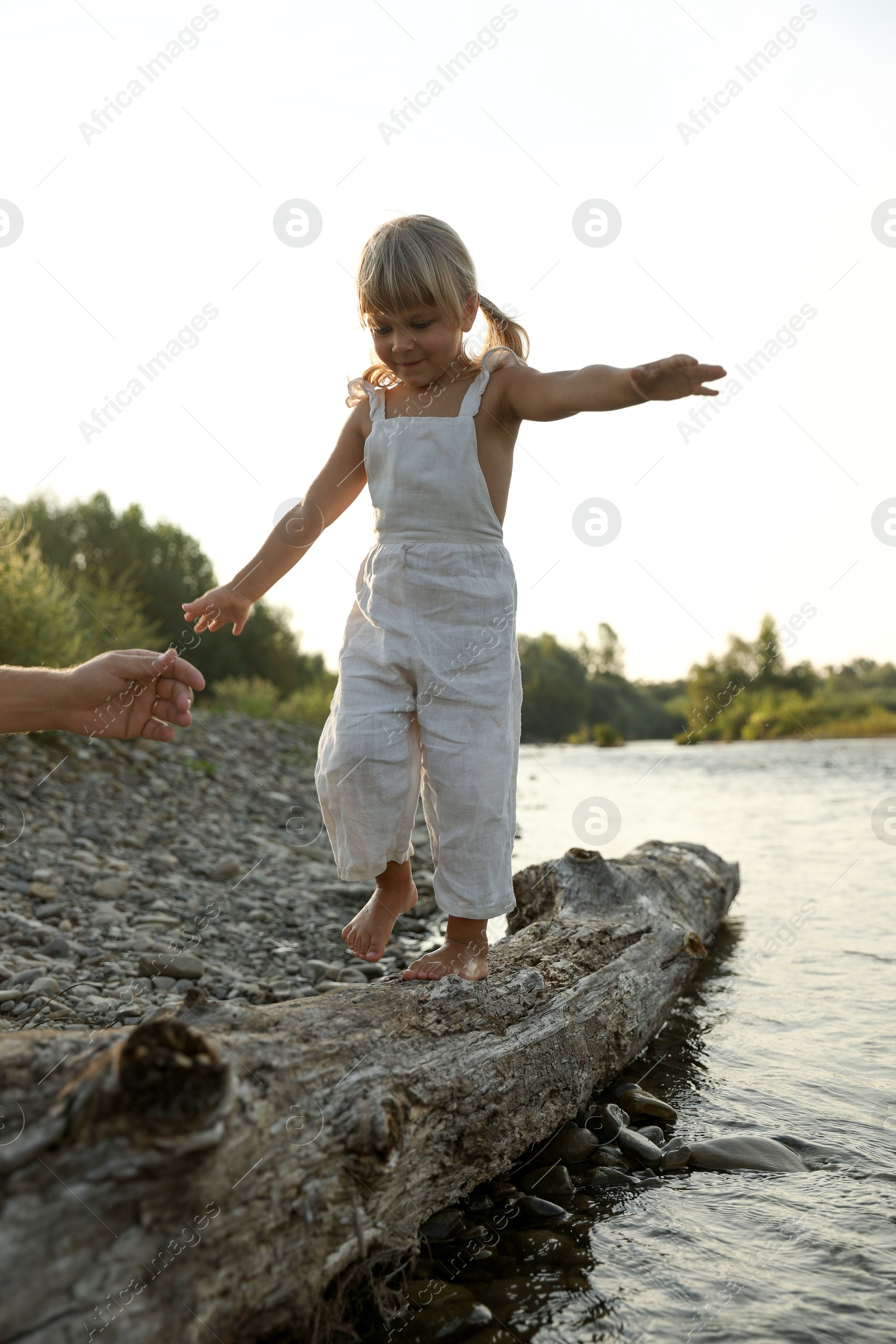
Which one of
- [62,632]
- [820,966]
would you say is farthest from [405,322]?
[62,632]

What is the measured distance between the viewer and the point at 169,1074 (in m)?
1.58

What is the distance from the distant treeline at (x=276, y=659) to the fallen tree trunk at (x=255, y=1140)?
65.3 inches

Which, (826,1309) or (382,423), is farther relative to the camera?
(382,423)

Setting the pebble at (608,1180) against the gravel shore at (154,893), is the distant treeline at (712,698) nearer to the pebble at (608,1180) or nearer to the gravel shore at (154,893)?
the gravel shore at (154,893)

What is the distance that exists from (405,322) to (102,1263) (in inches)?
107

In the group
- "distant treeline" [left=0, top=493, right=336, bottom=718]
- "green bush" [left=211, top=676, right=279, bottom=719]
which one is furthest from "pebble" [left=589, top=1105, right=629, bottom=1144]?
"green bush" [left=211, top=676, right=279, bottom=719]

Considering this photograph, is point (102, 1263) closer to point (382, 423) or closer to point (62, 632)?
point (382, 423)

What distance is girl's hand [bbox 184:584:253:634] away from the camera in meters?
3.31

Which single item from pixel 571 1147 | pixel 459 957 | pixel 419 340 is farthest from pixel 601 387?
pixel 571 1147

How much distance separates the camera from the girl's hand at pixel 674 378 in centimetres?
245

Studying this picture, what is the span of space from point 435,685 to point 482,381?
1.07 metres

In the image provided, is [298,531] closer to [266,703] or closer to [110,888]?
[110,888]

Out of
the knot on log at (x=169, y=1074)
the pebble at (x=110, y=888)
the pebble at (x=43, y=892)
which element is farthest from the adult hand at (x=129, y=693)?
the pebble at (x=110, y=888)

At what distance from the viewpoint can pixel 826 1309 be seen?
217 centimetres
